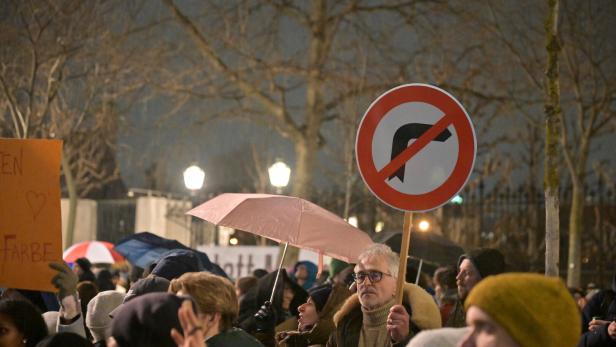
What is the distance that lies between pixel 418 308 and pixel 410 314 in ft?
0.24

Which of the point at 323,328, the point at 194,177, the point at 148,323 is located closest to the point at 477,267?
the point at 323,328

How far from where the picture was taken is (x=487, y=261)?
7527mm

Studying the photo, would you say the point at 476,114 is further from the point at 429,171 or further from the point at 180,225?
the point at 429,171

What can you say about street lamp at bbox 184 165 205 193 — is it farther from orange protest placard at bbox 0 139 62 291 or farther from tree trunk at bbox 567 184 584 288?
orange protest placard at bbox 0 139 62 291

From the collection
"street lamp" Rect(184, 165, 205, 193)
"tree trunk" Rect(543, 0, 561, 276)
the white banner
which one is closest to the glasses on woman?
"tree trunk" Rect(543, 0, 561, 276)

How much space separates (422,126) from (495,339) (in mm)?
2641

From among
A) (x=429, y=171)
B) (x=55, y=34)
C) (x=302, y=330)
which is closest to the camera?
(x=429, y=171)

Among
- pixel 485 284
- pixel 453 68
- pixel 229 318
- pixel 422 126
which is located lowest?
pixel 229 318

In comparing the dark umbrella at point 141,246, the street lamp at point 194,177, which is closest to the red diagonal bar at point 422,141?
the dark umbrella at point 141,246

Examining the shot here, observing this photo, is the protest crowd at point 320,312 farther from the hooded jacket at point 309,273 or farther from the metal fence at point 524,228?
the metal fence at point 524,228

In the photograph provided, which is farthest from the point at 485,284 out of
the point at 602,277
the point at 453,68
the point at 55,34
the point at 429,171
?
the point at 602,277

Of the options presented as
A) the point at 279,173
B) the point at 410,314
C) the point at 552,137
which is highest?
the point at 552,137

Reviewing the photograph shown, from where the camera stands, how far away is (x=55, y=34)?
20984 millimetres

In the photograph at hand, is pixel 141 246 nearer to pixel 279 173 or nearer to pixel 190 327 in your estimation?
pixel 279 173
